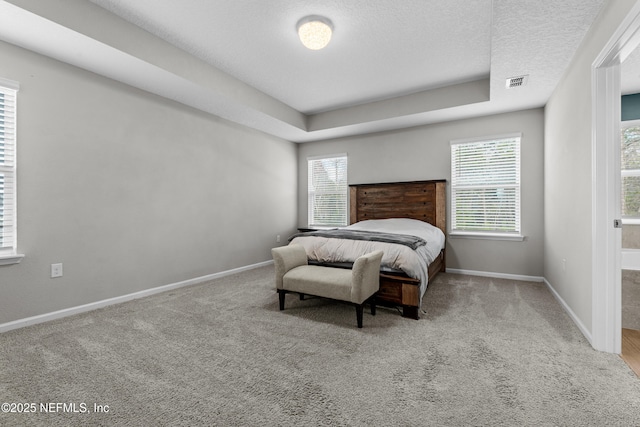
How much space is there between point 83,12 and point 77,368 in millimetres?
2642

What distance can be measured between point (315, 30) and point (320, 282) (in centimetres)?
223

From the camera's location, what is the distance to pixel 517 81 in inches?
122

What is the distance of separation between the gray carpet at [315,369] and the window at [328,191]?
9.69 feet

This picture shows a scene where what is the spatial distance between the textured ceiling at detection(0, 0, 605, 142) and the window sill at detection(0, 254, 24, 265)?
69.9 inches

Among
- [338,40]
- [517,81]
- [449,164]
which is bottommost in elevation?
[449,164]

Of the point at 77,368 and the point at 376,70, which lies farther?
the point at 376,70

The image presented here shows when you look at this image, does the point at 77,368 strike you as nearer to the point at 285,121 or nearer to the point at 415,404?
the point at 415,404

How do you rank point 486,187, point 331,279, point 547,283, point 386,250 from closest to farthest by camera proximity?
point 331,279
point 386,250
point 547,283
point 486,187

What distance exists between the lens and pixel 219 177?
→ 14.0 feet

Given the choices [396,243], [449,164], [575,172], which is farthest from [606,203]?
[449,164]

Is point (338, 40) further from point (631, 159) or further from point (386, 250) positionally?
point (631, 159)

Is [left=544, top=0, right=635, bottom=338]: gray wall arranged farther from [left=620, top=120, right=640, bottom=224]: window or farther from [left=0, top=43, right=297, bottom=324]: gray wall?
[left=0, top=43, right=297, bottom=324]: gray wall

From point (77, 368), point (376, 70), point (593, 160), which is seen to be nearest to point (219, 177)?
point (376, 70)

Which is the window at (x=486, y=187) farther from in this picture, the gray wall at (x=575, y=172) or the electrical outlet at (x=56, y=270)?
the electrical outlet at (x=56, y=270)
